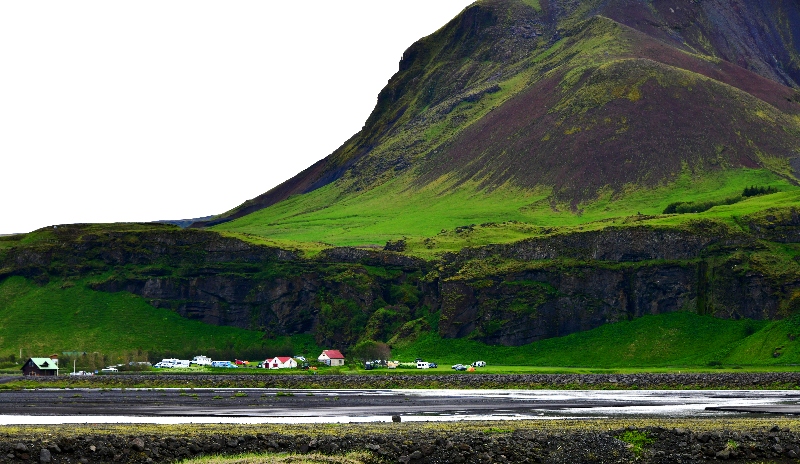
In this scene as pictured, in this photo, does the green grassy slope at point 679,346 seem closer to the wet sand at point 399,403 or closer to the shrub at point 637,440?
the wet sand at point 399,403

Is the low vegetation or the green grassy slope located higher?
the low vegetation

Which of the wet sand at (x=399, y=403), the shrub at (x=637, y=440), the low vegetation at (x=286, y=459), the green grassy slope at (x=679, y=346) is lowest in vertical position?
the green grassy slope at (x=679, y=346)

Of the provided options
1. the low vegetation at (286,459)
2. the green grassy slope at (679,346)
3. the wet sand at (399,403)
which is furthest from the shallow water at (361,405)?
the green grassy slope at (679,346)

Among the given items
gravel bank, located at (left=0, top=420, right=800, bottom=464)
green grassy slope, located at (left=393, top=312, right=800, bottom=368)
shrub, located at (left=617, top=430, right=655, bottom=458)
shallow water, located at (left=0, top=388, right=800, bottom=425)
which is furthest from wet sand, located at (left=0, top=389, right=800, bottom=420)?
green grassy slope, located at (left=393, top=312, right=800, bottom=368)

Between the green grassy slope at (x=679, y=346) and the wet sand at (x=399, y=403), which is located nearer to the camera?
the wet sand at (x=399, y=403)

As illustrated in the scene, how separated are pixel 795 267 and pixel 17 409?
471 ft

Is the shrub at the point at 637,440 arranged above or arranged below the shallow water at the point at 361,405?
above

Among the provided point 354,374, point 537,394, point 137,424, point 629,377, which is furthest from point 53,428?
point 354,374

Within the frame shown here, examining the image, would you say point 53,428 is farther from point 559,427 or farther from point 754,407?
point 754,407

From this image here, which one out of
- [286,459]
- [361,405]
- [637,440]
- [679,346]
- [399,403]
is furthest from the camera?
[679,346]

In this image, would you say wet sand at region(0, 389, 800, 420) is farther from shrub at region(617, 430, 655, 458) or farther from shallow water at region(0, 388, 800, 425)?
shrub at region(617, 430, 655, 458)

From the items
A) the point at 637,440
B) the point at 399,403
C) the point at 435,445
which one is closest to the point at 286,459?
the point at 435,445

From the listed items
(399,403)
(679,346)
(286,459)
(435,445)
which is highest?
(286,459)

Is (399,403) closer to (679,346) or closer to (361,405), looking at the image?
(361,405)
